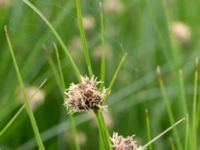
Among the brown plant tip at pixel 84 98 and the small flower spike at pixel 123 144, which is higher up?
the brown plant tip at pixel 84 98

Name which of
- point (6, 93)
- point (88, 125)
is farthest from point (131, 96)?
point (6, 93)

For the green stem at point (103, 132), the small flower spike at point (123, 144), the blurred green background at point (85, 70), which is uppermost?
the blurred green background at point (85, 70)

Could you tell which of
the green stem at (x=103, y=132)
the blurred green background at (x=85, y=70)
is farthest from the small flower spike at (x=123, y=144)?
the blurred green background at (x=85, y=70)

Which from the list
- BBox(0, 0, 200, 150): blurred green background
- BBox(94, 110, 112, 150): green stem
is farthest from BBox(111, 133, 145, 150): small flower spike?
BBox(0, 0, 200, 150): blurred green background

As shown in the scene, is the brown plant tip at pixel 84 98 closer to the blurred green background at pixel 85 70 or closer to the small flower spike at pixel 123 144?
the small flower spike at pixel 123 144

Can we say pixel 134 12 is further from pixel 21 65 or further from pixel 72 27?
pixel 21 65

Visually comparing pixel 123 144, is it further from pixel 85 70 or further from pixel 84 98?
pixel 85 70

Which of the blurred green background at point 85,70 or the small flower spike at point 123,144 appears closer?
the small flower spike at point 123,144

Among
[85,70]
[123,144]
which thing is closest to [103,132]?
[123,144]
